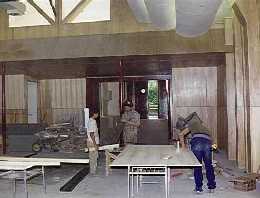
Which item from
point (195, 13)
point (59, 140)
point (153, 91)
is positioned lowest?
point (59, 140)

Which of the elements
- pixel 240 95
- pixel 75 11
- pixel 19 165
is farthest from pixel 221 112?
pixel 19 165

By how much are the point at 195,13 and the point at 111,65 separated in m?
4.76

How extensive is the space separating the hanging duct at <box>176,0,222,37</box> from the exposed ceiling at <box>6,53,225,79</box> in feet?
6.84

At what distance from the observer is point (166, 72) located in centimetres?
1120

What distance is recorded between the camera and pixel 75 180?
655cm

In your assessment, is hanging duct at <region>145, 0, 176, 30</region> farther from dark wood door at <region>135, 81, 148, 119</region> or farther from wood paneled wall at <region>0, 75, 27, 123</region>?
wood paneled wall at <region>0, 75, 27, 123</region>

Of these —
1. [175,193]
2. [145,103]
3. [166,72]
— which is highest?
[166,72]

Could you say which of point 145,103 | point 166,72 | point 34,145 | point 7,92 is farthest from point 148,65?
point 7,92

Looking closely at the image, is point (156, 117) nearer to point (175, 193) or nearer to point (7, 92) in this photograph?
point (7, 92)

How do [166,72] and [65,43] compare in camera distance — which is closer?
[65,43]

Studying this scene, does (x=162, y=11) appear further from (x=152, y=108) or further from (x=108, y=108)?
(x=108, y=108)

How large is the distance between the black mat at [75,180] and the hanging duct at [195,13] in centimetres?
346

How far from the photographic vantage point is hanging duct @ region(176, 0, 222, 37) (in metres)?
4.63

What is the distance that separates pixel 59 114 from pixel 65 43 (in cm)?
425
